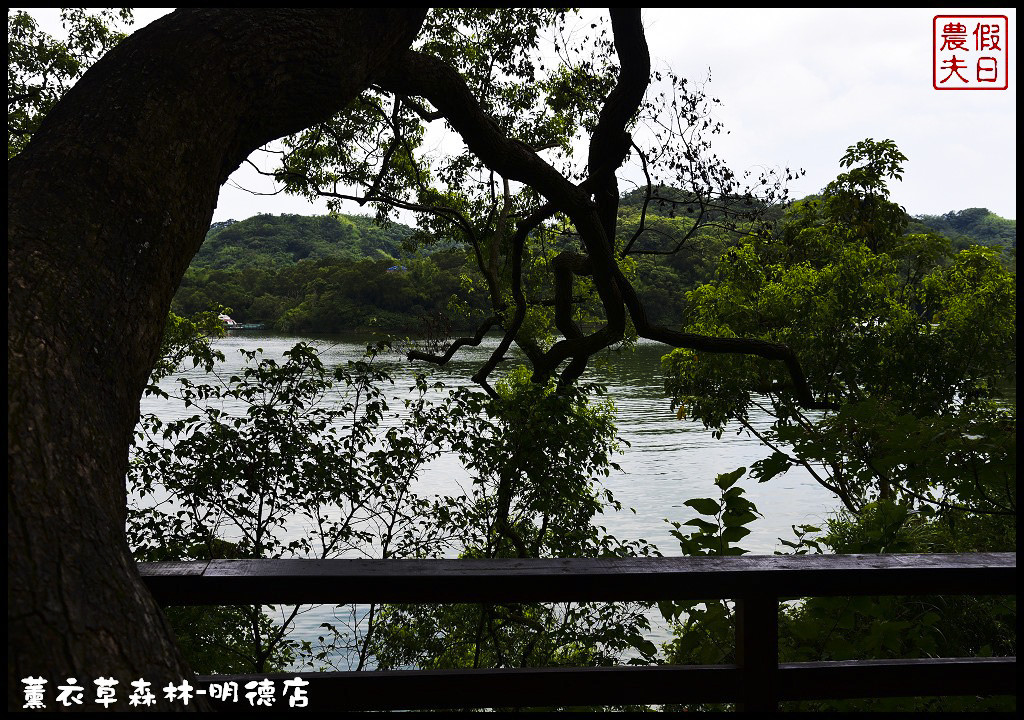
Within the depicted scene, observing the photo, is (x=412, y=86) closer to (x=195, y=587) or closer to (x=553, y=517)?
(x=195, y=587)

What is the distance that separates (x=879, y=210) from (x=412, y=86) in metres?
6.63

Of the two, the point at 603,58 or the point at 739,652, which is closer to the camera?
the point at 739,652

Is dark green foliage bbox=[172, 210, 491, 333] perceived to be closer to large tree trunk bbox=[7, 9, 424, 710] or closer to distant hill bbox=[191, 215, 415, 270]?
distant hill bbox=[191, 215, 415, 270]

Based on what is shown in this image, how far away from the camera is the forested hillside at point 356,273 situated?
8.38 m

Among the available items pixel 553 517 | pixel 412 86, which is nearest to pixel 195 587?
pixel 412 86

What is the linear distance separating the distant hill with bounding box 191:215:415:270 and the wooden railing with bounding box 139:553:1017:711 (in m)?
9.56

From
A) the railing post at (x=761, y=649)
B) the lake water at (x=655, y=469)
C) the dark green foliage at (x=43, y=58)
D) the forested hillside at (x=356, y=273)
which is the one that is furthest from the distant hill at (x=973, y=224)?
the railing post at (x=761, y=649)

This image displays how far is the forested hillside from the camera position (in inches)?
330

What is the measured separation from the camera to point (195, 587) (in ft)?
4.71

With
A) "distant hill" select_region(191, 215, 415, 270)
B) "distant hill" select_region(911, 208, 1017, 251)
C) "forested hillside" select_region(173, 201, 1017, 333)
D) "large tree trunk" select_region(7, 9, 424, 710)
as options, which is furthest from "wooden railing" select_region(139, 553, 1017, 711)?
"distant hill" select_region(911, 208, 1017, 251)

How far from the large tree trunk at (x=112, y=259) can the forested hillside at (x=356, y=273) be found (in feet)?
13.4

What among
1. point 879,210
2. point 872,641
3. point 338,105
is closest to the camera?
point 872,641

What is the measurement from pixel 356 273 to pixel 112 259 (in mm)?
8842

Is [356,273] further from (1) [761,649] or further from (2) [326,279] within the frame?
(1) [761,649]
